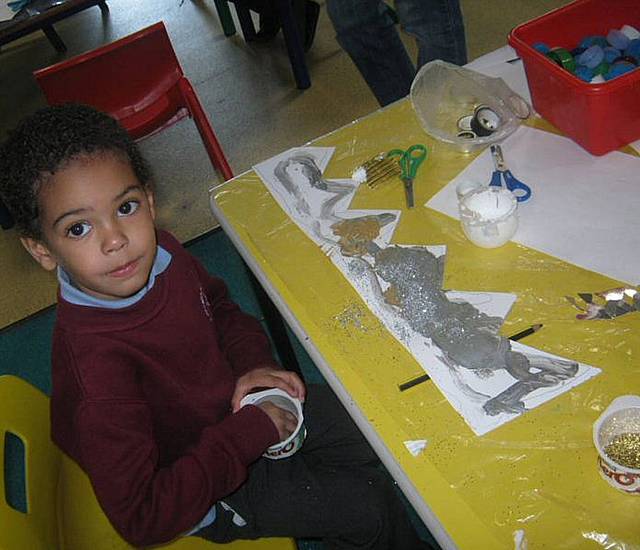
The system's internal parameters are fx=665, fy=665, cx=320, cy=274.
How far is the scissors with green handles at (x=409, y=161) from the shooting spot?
976mm

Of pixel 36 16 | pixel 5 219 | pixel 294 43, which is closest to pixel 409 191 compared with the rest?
pixel 36 16

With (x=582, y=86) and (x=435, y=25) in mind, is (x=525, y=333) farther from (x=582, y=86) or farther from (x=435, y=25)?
(x=435, y=25)

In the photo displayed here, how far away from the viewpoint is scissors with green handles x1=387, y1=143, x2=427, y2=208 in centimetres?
98

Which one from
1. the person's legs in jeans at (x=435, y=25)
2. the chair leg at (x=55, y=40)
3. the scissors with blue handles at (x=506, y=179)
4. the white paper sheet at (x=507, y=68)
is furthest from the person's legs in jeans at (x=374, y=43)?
the chair leg at (x=55, y=40)

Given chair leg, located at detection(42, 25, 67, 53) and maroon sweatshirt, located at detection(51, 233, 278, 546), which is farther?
chair leg, located at detection(42, 25, 67, 53)

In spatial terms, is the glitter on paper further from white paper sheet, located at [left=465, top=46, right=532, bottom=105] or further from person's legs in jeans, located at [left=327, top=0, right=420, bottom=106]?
person's legs in jeans, located at [left=327, top=0, right=420, bottom=106]

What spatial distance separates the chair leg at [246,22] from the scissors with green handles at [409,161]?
222 centimetres

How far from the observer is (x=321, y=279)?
0.90 metres

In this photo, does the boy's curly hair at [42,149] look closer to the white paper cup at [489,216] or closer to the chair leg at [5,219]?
the white paper cup at [489,216]

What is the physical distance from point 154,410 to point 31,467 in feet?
0.59

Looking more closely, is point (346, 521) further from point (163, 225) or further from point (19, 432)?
point (163, 225)

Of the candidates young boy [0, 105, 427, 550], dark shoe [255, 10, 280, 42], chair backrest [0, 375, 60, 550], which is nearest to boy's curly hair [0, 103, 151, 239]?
young boy [0, 105, 427, 550]

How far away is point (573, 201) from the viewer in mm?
906

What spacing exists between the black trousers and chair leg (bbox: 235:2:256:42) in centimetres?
246
